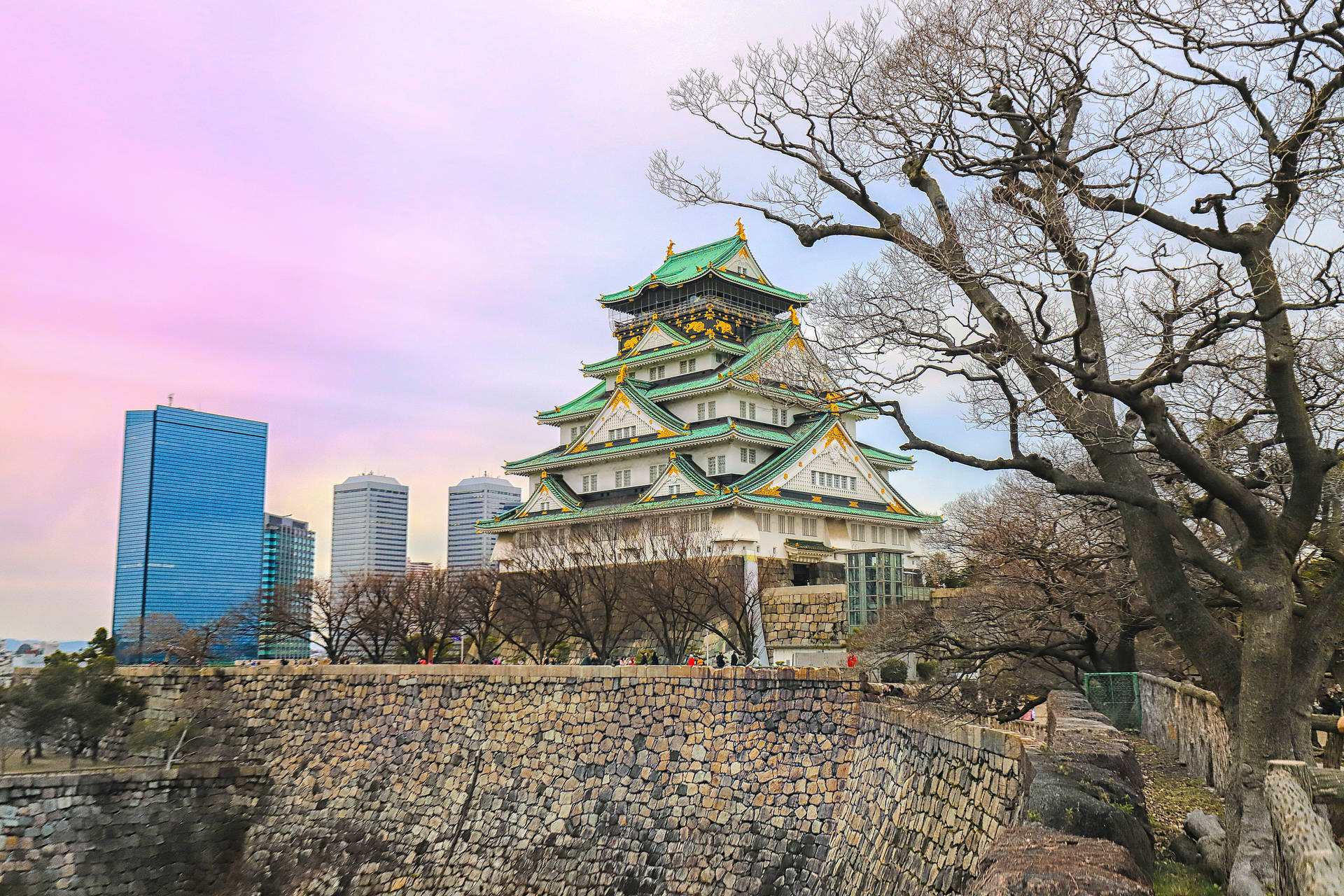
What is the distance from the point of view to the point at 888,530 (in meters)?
45.7

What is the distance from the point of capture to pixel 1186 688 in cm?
1596

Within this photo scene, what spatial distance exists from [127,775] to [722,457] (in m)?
23.8

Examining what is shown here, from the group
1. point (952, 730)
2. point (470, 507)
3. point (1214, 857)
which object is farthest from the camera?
point (470, 507)

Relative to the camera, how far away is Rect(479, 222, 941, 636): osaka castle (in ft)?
131

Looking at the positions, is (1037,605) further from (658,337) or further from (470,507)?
(470,507)

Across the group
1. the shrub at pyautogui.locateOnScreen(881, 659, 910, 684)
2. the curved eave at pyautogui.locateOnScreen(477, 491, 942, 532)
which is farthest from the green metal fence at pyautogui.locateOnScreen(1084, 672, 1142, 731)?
the curved eave at pyautogui.locateOnScreen(477, 491, 942, 532)

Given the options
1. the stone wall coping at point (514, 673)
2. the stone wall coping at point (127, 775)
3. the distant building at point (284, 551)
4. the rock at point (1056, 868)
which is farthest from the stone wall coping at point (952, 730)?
the distant building at point (284, 551)

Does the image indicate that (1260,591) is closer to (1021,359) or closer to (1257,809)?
(1257,809)

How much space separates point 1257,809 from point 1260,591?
196 centimetres

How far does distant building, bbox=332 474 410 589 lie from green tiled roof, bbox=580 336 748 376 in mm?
136293

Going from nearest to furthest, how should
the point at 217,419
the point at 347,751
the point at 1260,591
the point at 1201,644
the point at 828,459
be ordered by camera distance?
the point at 1260,591, the point at 1201,644, the point at 347,751, the point at 828,459, the point at 217,419

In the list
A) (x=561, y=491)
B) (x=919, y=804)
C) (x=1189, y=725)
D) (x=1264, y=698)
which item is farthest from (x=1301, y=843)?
(x=561, y=491)

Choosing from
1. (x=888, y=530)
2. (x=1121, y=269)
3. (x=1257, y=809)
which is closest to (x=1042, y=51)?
(x=1121, y=269)

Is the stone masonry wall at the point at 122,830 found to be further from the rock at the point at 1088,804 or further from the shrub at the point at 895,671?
the rock at the point at 1088,804
